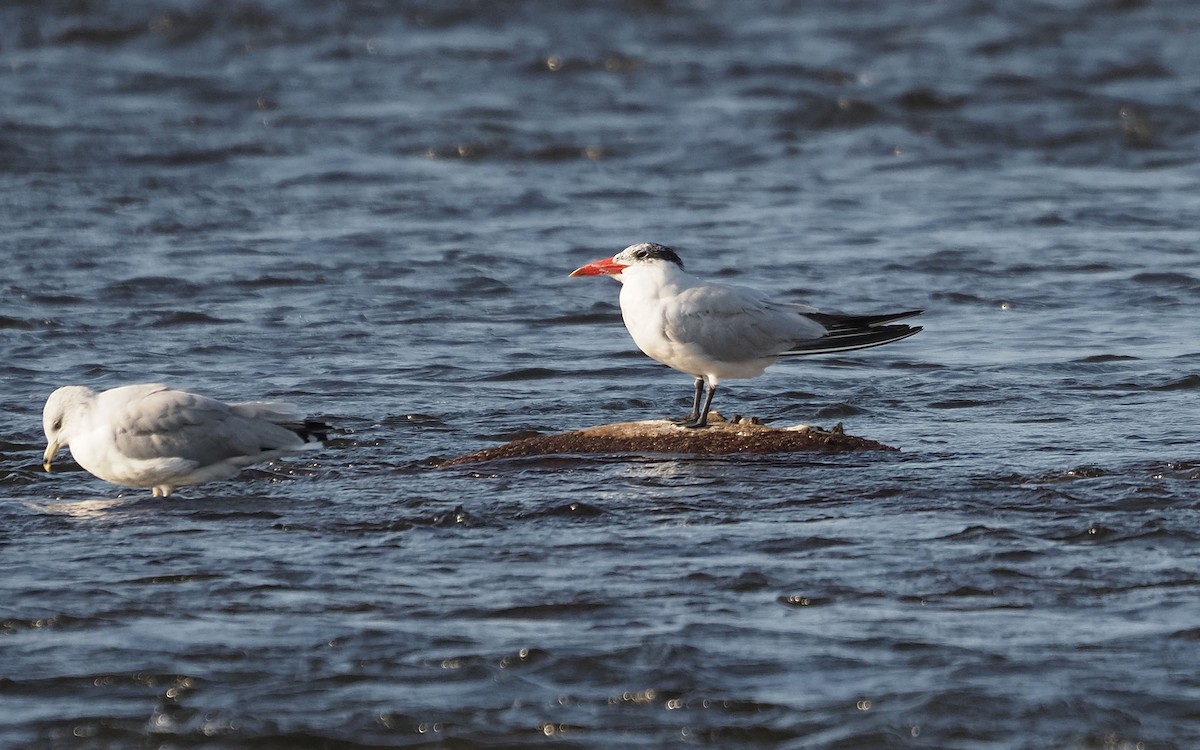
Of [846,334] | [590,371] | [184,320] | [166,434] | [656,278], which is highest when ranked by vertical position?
[656,278]

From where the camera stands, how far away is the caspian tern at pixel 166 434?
7254 mm

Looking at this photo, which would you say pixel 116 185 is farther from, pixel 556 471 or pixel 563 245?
pixel 556 471

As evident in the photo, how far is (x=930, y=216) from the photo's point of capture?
14.5m

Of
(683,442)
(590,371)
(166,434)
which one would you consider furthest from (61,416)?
(590,371)

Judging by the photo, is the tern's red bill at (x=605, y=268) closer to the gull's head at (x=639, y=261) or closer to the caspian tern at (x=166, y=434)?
the gull's head at (x=639, y=261)

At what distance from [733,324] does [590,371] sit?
2.21 m

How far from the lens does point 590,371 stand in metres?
10.1

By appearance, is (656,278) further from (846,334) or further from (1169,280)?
(1169,280)

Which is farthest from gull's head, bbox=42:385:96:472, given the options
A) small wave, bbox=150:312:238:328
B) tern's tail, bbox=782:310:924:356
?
small wave, bbox=150:312:238:328

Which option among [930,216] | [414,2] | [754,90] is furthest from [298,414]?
[414,2]

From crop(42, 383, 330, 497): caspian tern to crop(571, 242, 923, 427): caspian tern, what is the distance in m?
1.62

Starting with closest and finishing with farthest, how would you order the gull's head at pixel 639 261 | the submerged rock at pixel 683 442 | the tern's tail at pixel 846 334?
the submerged rock at pixel 683 442
the tern's tail at pixel 846 334
the gull's head at pixel 639 261

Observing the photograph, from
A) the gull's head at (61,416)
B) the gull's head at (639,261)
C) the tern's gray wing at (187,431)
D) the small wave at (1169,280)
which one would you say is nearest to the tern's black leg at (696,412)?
the gull's head at (639,261)

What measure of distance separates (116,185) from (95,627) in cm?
1057
